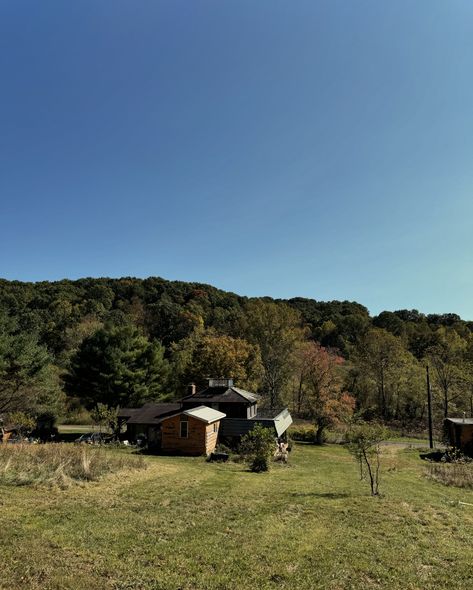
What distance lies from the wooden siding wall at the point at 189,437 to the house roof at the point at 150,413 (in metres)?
4.13

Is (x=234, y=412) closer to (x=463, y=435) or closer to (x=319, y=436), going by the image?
(x=319, y=436)

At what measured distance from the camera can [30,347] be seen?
3678cm

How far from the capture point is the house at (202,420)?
3469 cm

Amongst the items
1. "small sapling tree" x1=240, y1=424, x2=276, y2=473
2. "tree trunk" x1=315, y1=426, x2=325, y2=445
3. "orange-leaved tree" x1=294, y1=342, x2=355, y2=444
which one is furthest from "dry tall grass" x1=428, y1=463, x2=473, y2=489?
"tree trunk" x1=315, y1=426, x2=325, y2=445

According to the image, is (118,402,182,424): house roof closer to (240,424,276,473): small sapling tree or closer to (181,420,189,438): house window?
(181,420,189,438): house window

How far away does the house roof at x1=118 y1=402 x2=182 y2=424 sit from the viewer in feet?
131

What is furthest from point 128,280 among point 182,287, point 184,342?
point 184,342

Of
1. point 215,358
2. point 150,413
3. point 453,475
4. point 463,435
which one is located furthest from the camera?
point 215,358

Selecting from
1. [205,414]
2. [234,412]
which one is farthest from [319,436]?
[205,414]

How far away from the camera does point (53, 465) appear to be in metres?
18.8

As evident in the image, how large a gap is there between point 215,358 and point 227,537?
4157cm

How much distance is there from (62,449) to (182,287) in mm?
93092

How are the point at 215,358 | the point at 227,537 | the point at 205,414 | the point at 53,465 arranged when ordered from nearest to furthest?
the point at 227,537 < the point at 53,465 < the point at 205,414 < the point at 215,358

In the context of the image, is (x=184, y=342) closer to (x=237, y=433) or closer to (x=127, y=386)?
(x=127, y=386)
